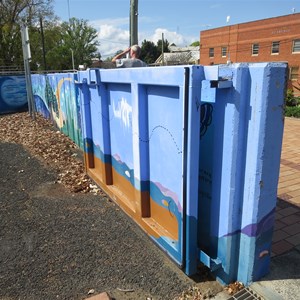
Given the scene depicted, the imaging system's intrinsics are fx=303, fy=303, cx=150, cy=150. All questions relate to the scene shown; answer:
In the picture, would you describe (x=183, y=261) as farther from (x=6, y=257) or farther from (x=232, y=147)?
(x=6, y=257)

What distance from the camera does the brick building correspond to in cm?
3216

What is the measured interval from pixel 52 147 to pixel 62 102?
1.77 meters

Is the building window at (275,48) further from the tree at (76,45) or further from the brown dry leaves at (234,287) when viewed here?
the brown dry leaves at (234,287)

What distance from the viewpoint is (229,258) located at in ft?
8.30

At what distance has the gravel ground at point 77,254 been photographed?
265cm

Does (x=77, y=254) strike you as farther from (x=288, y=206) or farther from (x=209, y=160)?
(x=288, y=206)

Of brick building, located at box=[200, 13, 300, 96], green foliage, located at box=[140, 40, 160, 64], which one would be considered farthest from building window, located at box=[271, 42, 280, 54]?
green foliage, located at box=[140, 40, 160, 64]

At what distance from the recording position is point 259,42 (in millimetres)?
36938

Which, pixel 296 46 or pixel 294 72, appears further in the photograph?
pixel 296 46

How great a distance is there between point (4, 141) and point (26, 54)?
13.2 feet

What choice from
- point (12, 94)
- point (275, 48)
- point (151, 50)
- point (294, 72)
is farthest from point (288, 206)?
point (151, 50)

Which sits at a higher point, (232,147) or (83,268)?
(232,147)

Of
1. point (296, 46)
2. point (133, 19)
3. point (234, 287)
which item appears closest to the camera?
point (234, 287)

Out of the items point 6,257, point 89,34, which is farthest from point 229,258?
point 89,34
